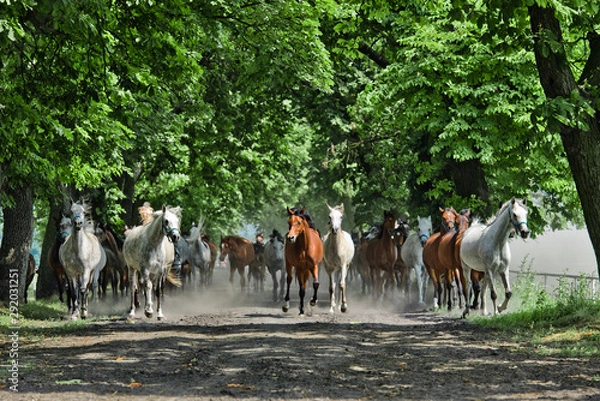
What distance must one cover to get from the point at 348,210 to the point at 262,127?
83.6 ft

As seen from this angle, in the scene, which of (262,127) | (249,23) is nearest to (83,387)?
(249,23)

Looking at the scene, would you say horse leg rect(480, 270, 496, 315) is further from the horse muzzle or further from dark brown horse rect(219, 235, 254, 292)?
dark brown horse rect(219, 235, 254, 292)

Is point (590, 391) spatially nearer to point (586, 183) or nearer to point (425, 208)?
point (586, 183)

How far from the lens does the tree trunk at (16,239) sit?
922 inches

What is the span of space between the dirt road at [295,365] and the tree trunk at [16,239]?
21.0 ft

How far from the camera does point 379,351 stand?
13.1 metres

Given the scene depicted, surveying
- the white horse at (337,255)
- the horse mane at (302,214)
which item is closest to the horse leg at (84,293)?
the horse mane at (302,214)

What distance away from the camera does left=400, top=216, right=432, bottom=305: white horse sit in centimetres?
2673

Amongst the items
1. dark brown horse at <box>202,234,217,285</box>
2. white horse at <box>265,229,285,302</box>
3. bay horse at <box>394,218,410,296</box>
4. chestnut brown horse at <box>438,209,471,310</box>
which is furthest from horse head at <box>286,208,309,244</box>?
dark brown horse at <box>202,234,217,285</box>

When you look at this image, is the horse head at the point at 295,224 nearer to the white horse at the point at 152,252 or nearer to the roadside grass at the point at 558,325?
the white horse at the point at 152,252

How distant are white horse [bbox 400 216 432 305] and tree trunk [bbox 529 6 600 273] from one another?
519 inches

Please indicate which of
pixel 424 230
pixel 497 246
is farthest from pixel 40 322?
pixel 424 230

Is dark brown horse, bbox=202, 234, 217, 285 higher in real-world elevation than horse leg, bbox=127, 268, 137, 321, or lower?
higher

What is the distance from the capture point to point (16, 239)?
77.3ft
